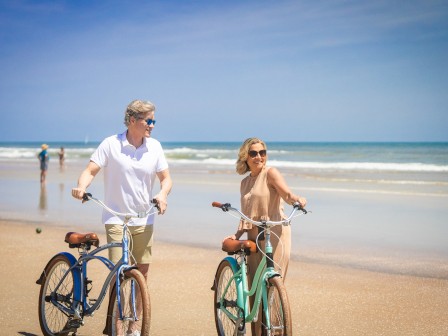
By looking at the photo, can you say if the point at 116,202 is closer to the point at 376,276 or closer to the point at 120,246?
the point at 120,246

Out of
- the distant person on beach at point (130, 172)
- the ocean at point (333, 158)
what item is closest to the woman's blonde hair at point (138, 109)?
the distant person on beach at point (130, 172)

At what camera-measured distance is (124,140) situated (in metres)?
4.71

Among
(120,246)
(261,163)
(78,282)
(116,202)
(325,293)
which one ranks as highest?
(261,163)

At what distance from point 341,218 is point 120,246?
346 inches

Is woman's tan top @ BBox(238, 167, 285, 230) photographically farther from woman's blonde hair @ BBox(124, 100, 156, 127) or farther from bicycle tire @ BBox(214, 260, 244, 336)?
woman's blonde hair @ BBox(124, 100, 156, 127)

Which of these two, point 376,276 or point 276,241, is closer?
point 276,241

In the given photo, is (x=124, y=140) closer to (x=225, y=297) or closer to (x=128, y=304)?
(x=128, y=304)

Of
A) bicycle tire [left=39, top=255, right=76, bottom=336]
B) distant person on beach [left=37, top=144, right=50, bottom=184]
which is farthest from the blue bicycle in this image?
distant person on beach [left=37, top=144, right=50, bottom=184]

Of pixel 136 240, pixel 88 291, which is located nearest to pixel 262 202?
pixel 136 240

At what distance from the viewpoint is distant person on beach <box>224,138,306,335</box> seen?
15.0 ft

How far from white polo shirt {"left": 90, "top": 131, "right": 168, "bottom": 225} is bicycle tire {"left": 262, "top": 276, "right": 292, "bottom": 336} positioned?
3.96 ft

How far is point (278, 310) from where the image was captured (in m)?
4.10

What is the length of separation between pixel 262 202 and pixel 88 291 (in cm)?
157

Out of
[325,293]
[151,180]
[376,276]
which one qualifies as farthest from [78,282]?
[376,276]
